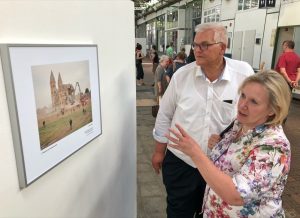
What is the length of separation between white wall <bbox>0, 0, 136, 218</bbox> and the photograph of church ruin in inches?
4.4

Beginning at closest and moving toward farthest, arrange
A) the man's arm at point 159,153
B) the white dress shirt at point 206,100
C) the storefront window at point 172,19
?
the white dress shirt at point 206,100 → the man's arm at point 159,153 → the storefront window at point 172,19

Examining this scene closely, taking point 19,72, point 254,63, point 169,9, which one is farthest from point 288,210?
point 169,9

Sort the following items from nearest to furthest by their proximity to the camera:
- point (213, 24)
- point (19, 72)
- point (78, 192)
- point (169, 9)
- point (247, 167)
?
point (19, 72) → point (247, 167) → point (78, 192) → point (213, 24) → point (169, 9)

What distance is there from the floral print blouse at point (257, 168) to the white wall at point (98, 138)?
678mm

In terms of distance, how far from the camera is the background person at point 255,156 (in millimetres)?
1037

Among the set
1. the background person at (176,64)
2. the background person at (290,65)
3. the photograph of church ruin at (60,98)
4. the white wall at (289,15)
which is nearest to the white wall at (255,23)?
the white wall at (289,15)

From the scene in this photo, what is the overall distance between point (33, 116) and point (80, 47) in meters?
0.39

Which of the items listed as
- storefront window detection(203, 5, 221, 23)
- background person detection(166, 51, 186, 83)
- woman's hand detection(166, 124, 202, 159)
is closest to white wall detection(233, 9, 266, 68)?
storefront window detection(203, 5, 221, 23)

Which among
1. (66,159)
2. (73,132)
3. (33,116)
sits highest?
(33,116)

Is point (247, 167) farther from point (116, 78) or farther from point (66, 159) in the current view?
point (116, 78)

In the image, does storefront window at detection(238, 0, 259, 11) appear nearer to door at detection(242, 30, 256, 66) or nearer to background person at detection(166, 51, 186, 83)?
door at detection(242, 30, 256, 66)

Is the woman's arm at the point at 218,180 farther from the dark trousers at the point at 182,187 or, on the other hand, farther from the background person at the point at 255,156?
the dark trousers at the point at 182,187

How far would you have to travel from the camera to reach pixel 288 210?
266 centimetres

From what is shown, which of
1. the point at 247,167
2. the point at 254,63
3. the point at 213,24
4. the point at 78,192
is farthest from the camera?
the point at 254,63
